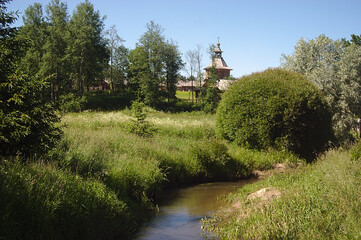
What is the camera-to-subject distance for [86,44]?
46719mm

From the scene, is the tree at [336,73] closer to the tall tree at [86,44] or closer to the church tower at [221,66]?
the tall tree at [86,44]

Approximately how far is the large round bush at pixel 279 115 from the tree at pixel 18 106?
34.7 ft

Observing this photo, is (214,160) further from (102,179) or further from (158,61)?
(158,61)

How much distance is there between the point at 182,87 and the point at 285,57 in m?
77.9

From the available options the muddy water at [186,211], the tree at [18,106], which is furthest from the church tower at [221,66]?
the tree at [18,106]

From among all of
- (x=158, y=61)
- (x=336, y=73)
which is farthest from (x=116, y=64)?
(x=336, y=73)

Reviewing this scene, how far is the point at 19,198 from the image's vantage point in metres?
5.78

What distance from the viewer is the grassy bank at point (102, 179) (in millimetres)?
5855

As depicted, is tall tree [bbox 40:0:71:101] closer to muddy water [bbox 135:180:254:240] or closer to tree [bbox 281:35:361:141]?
tree [bbox 281:35:361:141]

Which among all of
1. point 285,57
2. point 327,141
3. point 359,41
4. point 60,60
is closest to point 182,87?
point 359,41

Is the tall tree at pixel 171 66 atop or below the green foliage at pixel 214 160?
atop

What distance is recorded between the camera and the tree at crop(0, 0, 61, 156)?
782cm

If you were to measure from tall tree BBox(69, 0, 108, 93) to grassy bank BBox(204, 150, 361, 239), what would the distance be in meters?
40.9

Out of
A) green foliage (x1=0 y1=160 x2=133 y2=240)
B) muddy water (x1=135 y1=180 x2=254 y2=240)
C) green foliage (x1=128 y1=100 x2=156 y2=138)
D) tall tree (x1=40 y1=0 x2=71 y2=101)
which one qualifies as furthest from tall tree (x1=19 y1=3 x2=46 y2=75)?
green foliage (x1=0 y1=160 x2=133 y2=240)
